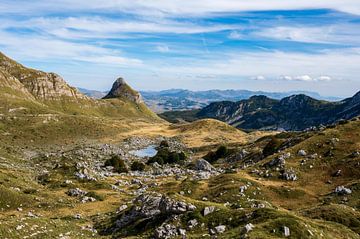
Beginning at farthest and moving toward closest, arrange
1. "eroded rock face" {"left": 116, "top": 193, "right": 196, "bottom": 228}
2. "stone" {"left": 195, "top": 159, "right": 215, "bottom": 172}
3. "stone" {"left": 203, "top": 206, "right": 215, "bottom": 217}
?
"stone" {"left": 195, "top": 159, "right": 215, "bottom": 172} → "eroded rock face" {"left": 116, "top": 193, "right": 196, "bottom": 228} → "stone" {"left": 203, "top": 206, "right": 215, "bottom": 217}

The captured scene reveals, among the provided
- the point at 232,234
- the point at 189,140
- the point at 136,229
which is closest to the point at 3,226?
the point at 136,229

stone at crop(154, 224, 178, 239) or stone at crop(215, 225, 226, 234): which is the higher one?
stone at crop(215, 225, 226, 234)

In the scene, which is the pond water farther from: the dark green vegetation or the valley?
the valley

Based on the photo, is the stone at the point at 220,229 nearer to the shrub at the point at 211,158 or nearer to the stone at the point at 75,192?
the stone at the point at 75,192

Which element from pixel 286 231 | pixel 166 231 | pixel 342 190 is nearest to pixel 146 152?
pixel 342 190

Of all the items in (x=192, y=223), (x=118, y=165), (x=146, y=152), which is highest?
(x=192, y=223)

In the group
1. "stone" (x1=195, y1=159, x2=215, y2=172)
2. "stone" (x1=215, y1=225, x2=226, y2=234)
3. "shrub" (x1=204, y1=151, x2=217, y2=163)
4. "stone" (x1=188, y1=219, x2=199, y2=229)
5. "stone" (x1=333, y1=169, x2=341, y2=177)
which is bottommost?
"shrub" (x1=204, y1=151, x2=217, y2=163)

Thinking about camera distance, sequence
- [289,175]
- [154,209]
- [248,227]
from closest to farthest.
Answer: [248,227] → [154,209] → [289,175]

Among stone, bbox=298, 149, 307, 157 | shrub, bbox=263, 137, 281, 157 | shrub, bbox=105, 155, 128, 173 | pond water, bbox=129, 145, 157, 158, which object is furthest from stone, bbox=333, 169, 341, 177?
pond water, bbox=129, 145, 157, 158

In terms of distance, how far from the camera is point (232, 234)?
35375mm

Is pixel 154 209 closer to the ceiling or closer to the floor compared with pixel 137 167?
closer to the ceiling

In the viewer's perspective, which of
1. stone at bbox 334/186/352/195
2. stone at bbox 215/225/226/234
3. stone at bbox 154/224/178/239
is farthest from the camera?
stone at bbox 334/186/352/195

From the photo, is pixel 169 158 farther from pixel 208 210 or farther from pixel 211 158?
pixel 208 210

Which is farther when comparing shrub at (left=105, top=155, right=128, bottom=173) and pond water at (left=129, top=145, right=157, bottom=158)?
pond water at (left=129, top=145, right=157, bottom=158)
